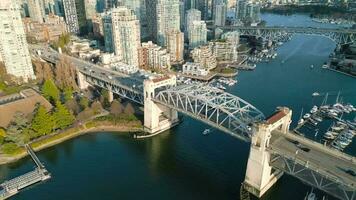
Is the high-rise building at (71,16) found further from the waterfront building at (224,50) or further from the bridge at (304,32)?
the waterfront building at (224,50)

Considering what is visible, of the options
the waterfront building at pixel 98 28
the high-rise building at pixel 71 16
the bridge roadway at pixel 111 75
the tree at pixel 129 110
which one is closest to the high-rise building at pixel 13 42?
the bridge roadway at pixel 111 75

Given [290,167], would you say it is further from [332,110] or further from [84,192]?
[332,110]

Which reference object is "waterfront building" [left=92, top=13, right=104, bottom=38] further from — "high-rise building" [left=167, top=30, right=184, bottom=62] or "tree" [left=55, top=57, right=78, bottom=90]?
"tree" [left=55, top=57, right=78, bottom=90]

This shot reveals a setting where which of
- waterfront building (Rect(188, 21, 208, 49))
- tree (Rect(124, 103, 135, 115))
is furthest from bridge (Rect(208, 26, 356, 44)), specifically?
tree (Rect(124, 103, 135, 115))

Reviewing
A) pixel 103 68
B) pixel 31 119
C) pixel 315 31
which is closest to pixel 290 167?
pixel 31 119

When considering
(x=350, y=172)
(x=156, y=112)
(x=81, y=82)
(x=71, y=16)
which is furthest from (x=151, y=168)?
(x=71, y=16)

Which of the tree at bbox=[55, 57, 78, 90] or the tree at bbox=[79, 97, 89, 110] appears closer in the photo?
the tree at bbox=[79, 97, 89, 110]

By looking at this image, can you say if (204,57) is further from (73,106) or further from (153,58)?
(73,106)

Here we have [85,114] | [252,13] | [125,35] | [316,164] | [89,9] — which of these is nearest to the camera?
[316,164]
